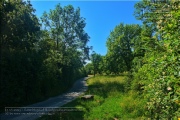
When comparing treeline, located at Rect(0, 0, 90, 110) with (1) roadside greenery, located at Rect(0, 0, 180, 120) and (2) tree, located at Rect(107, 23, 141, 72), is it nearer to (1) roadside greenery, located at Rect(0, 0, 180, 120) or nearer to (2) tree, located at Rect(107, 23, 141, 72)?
(1) roadside greenery, located at Rect(0, 0, 180, 120)

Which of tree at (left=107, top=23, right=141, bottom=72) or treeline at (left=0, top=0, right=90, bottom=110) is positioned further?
tree at (left=107, top=23, right=141, bottom=72)

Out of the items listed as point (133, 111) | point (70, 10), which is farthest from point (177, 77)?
point (70, 10)

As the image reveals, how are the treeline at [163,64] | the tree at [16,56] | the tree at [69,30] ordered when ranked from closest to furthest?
1. the treeline at [163,64]
2. the tree at [16,56]
3. the tree at [69,30]

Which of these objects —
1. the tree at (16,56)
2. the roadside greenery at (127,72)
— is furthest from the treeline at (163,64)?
the tree at (16,56)

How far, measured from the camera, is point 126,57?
45.1 meters

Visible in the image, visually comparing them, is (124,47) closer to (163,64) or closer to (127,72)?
(127,72)

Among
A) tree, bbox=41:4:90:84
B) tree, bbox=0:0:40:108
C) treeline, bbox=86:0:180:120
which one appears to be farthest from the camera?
tree, bbox=41:4:90:84

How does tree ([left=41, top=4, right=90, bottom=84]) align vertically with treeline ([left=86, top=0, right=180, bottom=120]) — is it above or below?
above

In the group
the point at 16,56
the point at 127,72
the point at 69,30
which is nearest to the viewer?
the point at 16,56

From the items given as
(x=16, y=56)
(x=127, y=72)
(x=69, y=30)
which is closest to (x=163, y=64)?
(x=16, y=56)

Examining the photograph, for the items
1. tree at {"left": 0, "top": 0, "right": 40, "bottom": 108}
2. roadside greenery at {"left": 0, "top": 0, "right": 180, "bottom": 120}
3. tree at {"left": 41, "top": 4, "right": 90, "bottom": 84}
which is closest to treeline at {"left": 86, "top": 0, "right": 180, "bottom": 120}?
roadside greenery at {"left": 0, "top": 0, "right": 180, "bottom": 120}

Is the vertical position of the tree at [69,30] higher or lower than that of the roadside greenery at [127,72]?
higher

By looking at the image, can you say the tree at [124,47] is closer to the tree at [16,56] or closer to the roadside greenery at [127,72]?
the roadside greenery at [127,72]

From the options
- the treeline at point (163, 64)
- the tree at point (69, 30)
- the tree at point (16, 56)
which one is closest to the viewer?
the treeline at point (163, 64)
